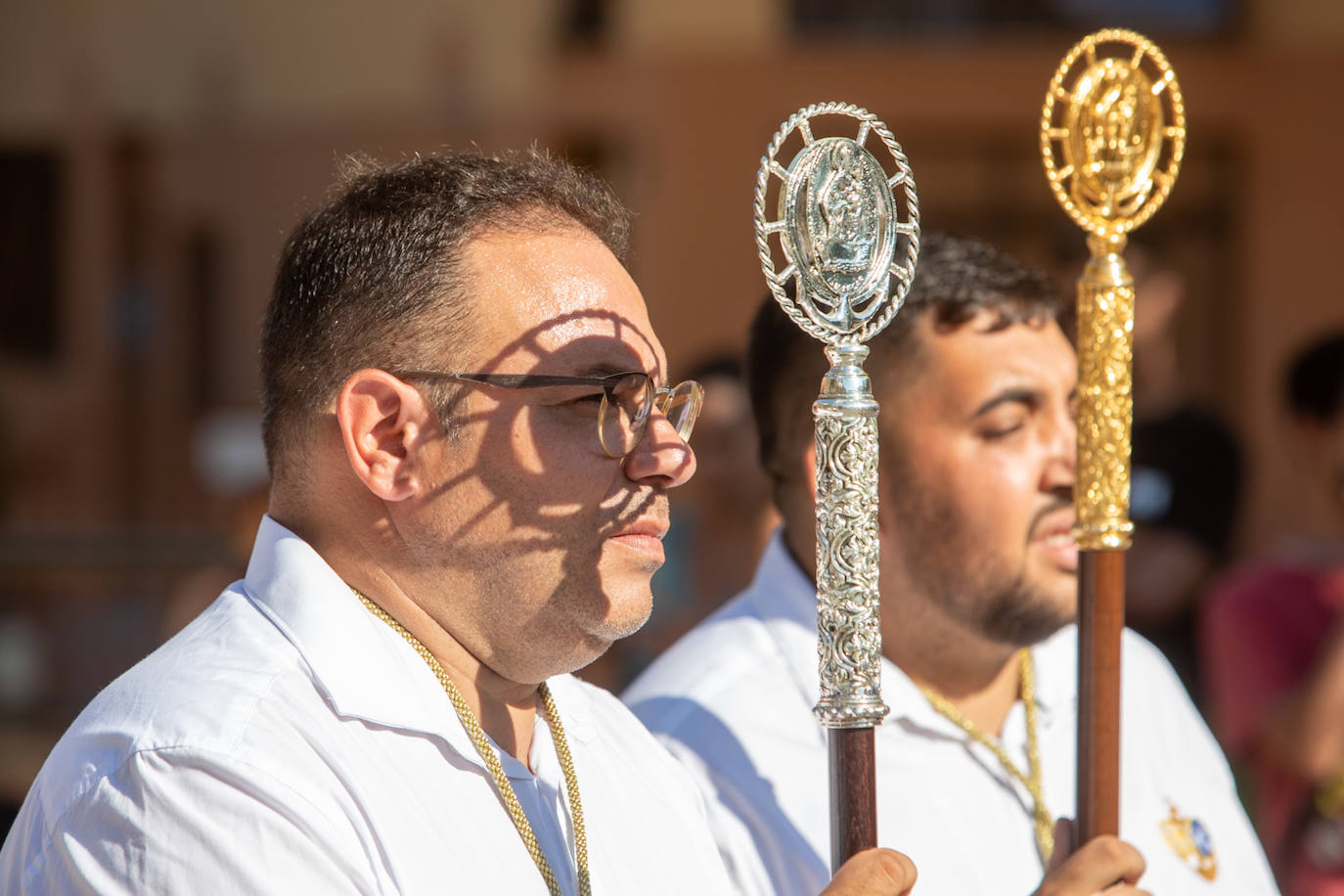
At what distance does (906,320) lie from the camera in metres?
2.62

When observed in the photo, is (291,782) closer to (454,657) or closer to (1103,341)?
(454,657)

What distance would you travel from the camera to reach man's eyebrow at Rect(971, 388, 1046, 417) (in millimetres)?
2518

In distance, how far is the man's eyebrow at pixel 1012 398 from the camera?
2518 mm

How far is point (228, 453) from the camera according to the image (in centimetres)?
922

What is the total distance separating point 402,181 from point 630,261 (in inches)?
13.7

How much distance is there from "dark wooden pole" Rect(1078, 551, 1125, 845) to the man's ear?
86 centimetres

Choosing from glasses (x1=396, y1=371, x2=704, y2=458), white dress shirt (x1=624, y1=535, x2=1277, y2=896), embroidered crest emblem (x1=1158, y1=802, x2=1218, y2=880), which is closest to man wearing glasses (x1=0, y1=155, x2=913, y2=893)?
glasses (x1=396, y1=371, x2=704, y2=458)

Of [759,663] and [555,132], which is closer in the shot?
[759,663]

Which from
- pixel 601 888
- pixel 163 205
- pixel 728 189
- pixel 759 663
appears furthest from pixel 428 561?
pixel 163 205

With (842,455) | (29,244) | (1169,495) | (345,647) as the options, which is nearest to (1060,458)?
(842,455)

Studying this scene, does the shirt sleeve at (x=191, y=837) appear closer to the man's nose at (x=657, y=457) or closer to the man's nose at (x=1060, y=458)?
the man's nose at (x=657, y=457)

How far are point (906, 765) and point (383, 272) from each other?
1139 mm

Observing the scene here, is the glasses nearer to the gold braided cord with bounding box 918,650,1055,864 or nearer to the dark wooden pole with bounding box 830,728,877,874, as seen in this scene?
the dark wooden pole with bounding box 830,728,877,874

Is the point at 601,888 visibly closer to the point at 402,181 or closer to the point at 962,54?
the point at 402,181
